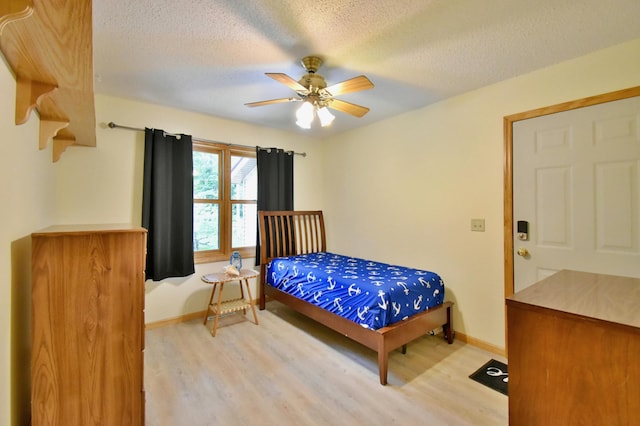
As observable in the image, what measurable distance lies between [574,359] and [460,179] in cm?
218

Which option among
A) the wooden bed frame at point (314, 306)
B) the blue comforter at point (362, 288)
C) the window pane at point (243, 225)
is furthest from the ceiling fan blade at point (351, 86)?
the window pane at point (243, 225)

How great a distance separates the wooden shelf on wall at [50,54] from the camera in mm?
843

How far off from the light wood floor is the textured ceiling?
2.41 m

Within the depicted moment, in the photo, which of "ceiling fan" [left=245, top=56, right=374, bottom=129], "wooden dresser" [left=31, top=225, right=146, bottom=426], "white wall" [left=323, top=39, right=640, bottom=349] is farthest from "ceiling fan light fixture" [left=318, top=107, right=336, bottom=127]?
"wooden dresser" [left=31, top=225, right=146, bottom=426]

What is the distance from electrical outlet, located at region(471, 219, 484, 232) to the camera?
265cm

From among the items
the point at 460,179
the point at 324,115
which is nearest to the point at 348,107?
the point at 324,115

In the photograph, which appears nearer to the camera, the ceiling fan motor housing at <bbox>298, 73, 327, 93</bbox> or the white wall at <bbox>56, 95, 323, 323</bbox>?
the ceiling fan motor housing at <bbox>298, 73, 327, 93</bbox>

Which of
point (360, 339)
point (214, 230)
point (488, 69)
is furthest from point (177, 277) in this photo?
point (488, 69)

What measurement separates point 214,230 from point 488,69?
327cm

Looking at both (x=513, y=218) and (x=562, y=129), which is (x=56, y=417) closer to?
(x=513, y=218)

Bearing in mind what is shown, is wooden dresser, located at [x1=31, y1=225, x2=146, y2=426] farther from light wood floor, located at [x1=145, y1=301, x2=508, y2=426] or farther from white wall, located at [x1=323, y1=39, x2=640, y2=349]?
white wall, located at [x1=323, y1=39, x2=640, y2=349]

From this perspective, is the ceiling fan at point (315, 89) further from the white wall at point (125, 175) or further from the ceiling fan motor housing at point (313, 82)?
the white wall at point (125, 175)

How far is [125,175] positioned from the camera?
2.93 meters

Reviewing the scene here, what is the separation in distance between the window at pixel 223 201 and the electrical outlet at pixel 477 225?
2.60 meters
